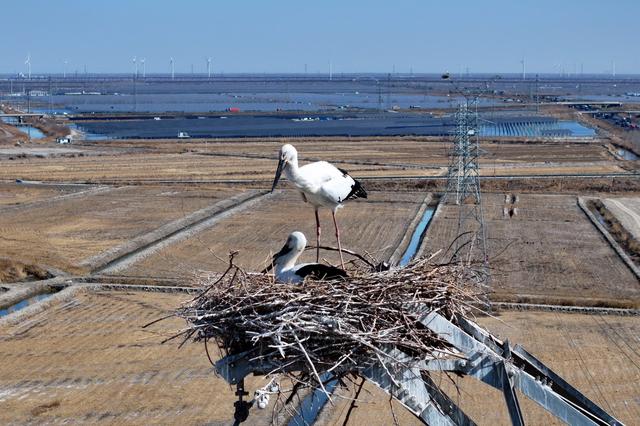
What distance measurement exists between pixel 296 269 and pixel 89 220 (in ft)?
98.6

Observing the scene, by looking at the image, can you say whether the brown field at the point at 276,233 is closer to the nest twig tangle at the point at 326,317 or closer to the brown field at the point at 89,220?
the brown field at the point at 89,220

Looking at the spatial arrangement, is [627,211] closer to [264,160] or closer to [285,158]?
[264,160]

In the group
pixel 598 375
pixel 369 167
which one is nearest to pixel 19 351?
pixel 598 375

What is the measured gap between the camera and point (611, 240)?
3281cm

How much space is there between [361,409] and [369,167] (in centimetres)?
4254

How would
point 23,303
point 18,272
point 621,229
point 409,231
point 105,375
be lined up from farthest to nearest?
point 621,229
point 409,231
point 18,272
point 23,303
point 105,375

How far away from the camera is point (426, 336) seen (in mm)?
6863

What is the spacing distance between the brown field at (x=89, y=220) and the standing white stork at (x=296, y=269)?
20.3 meters

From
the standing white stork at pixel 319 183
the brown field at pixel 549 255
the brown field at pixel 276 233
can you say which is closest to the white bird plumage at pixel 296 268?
the standing white stork at pixel 319 183

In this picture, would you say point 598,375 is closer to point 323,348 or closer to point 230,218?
point 323,348

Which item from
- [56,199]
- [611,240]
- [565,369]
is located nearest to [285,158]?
[565,369]

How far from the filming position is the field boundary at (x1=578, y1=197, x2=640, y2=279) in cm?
2835

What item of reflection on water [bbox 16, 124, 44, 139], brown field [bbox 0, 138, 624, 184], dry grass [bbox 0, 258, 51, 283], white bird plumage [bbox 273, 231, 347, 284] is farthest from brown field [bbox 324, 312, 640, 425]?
reflection on water [bbox 16, 124, 44, 139]

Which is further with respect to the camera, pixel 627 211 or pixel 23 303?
pixel 627 211
